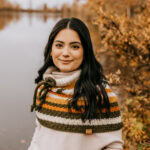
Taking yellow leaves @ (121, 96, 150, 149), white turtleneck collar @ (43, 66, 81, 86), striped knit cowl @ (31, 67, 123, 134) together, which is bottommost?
yellow leaves @ (121, 96, 150, 149)

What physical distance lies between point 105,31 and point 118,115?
2075 mm

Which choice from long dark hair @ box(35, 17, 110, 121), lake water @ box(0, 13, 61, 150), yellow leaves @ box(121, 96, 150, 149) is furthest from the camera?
lake water @ box(0, 13, 61, 150)

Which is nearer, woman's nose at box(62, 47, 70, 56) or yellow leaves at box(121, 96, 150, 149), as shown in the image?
woman's nose at box(62, 47, 70, 56)

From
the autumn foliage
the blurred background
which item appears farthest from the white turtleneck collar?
the autumn foliage

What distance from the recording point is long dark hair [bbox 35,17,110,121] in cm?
171

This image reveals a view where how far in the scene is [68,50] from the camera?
68.8 inches

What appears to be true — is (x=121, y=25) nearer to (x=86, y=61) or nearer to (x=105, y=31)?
(x=105, y=31)

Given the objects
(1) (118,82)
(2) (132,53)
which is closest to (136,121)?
(1) (118,82)

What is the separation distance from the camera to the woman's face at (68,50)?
68.8 inches

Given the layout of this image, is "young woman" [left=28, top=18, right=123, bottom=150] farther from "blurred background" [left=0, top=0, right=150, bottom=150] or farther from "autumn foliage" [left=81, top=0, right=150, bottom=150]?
"autumn foliage" [left=81, top=0, right=150, bottom=150]

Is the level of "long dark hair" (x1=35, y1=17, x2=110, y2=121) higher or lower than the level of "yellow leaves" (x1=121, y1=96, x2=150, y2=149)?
higher

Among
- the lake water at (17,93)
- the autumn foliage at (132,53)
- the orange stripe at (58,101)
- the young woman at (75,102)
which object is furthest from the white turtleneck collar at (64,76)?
the lake water at (17,93)

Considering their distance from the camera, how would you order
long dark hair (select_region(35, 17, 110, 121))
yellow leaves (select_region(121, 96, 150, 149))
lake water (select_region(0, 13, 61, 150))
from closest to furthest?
1. long dark hair (select_region(35, 17, 110, 121))
2. yellow leaves (select_region(121, 96, 150, 149))
3. lake water (select_region(0, 13, 61, 150))

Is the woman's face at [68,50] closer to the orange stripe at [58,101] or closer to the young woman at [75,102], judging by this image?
the young woman at [75,102]
